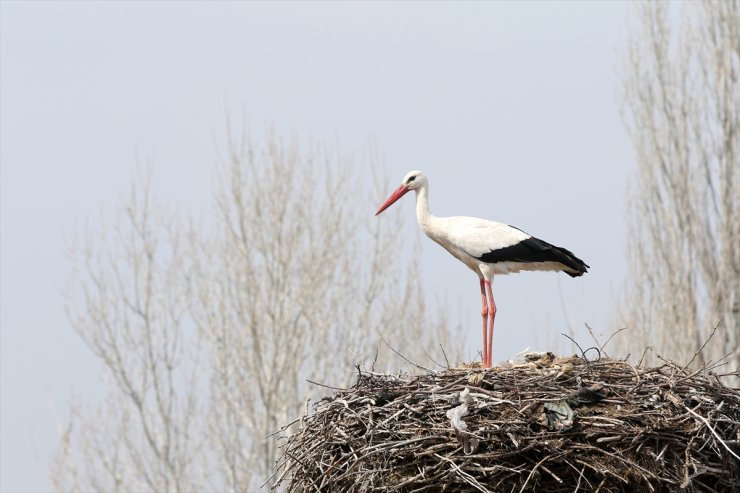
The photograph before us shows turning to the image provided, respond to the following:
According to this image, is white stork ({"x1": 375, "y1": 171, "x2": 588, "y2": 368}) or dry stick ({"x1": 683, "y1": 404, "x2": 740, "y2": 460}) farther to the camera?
white stork ({"x1": 375, "y1": 171, "x2": 588, "y2": 368})

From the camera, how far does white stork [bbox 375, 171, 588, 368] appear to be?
6.40 meters

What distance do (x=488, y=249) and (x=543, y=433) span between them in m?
1.81

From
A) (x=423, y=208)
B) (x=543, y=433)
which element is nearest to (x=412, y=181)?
(x=423, y=208)

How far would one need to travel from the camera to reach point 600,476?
4.91 m

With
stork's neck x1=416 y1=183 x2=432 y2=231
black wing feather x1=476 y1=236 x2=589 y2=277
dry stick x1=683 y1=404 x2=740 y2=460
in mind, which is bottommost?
dry stick x1=683 y1=404 x2=740 y2=460

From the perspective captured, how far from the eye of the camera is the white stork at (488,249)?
6.40 metres

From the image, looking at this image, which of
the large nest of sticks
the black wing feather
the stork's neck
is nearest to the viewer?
the large nest of sticks

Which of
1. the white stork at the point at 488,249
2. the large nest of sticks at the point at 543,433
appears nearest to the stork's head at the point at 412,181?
the white stork at the point at 488,249

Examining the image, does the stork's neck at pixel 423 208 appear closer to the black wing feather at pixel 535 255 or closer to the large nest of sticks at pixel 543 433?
the black wing feather at pixel 535 255

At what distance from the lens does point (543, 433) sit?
4887 mm

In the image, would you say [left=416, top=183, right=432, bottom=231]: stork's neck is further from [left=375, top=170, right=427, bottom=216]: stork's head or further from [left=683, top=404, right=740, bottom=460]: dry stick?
[left=683, top=404, right=740, bottom=460]: dry stick

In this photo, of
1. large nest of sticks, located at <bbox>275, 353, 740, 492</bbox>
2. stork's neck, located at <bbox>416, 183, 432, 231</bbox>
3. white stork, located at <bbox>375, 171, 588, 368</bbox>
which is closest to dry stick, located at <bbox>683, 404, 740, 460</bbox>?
large nest of sticks, located at <bbox>275, 353, 740, 492</bbox>

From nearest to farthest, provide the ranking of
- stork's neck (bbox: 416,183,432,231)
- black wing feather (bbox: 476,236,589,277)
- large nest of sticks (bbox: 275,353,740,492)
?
1. large nest of sticks (bbox: 275,353,740,492)
2. black wing feather (bbox: 476,236,589,277)
3. stork's neck (bbox: 416,183,432,231)

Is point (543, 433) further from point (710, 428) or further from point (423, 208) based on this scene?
point (423, 208)
